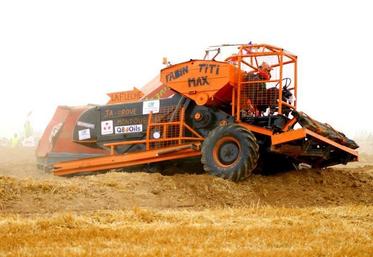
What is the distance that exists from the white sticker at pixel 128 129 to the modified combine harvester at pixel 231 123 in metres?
0.02

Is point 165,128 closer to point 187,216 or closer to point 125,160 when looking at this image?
point 125,160

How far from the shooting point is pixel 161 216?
23.6 feet

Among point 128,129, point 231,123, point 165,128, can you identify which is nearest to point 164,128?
point 165,128

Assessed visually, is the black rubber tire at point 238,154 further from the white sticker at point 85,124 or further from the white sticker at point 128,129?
the white sticker at point 85,124

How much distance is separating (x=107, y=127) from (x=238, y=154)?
3.79 meters

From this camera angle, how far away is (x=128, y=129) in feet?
41.8

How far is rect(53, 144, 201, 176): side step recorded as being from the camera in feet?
37.8

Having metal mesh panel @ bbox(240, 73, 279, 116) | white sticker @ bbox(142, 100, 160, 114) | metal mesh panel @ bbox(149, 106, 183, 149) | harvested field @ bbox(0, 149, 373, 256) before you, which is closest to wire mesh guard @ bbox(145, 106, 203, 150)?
metal mesh panel @ bbox(149, 106, 183, 149)

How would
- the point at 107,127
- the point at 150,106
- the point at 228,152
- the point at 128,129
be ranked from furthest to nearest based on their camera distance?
the point at 107,127 → the point at 128,129 → the point at 150,106 → the point at 228,152

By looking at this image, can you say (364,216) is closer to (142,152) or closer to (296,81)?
(296,81)

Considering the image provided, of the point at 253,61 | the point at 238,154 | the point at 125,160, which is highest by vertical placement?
the point at 253,61

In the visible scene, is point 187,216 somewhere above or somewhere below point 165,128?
below

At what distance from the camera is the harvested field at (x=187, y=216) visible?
5449 mm

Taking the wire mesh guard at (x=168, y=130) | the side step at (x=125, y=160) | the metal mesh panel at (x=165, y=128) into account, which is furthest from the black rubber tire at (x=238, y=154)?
Result: the metal mesh panel at (x=165, y=128)
